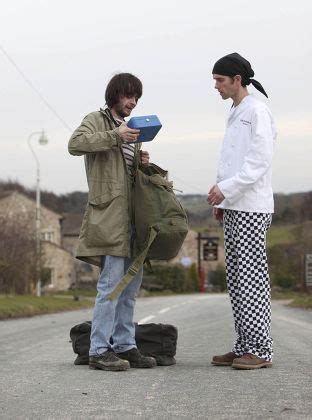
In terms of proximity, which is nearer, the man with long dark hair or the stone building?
the man with long dark hair

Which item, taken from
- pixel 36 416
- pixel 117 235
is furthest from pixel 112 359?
pixel 36 416

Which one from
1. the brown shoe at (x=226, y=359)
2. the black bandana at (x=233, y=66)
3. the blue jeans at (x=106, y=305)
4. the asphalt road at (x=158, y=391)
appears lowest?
the asphalt road at (x=158, y=391)

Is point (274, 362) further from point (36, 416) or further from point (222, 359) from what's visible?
point (36, 416)

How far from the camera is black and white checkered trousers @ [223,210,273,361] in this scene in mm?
5910

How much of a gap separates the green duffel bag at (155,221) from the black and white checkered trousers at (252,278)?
0.37 m

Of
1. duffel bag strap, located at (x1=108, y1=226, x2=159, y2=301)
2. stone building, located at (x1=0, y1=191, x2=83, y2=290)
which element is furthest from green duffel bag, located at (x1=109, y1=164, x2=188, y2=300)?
stone building, located at (x1=0, y1=191, x2=83, y2=290)

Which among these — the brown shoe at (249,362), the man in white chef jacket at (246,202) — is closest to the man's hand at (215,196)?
the man in white chef jacket at (246,202)

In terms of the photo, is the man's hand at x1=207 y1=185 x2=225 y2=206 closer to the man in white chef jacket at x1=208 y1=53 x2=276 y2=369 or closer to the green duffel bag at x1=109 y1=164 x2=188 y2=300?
the man in white chef jacket at x1=208 y1=53 x2=276 y2=369

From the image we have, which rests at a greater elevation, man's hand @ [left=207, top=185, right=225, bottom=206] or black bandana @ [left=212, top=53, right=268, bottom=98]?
black bandana @ [left=212, top=53, right=268, bottom=98]

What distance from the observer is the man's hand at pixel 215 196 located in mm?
5820

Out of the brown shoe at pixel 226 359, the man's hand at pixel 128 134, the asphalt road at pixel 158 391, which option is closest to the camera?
the asphalt road at pixel 158 391

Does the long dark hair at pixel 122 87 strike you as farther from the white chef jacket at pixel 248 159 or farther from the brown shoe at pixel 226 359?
the brown shoe at pixel 226 359

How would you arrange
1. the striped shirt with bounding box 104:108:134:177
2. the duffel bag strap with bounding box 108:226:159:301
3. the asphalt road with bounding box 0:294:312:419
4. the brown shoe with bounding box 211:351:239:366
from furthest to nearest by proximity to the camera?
the brown shoe with bounding box 211:351:239:366
the striped shirt with bounding box 104:108:134:177
the duffel bag strap with bounding box 108:226:159:301
the asphalt road with bounding box 0:294:312:419

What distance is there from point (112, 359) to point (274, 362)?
4.10 feet
